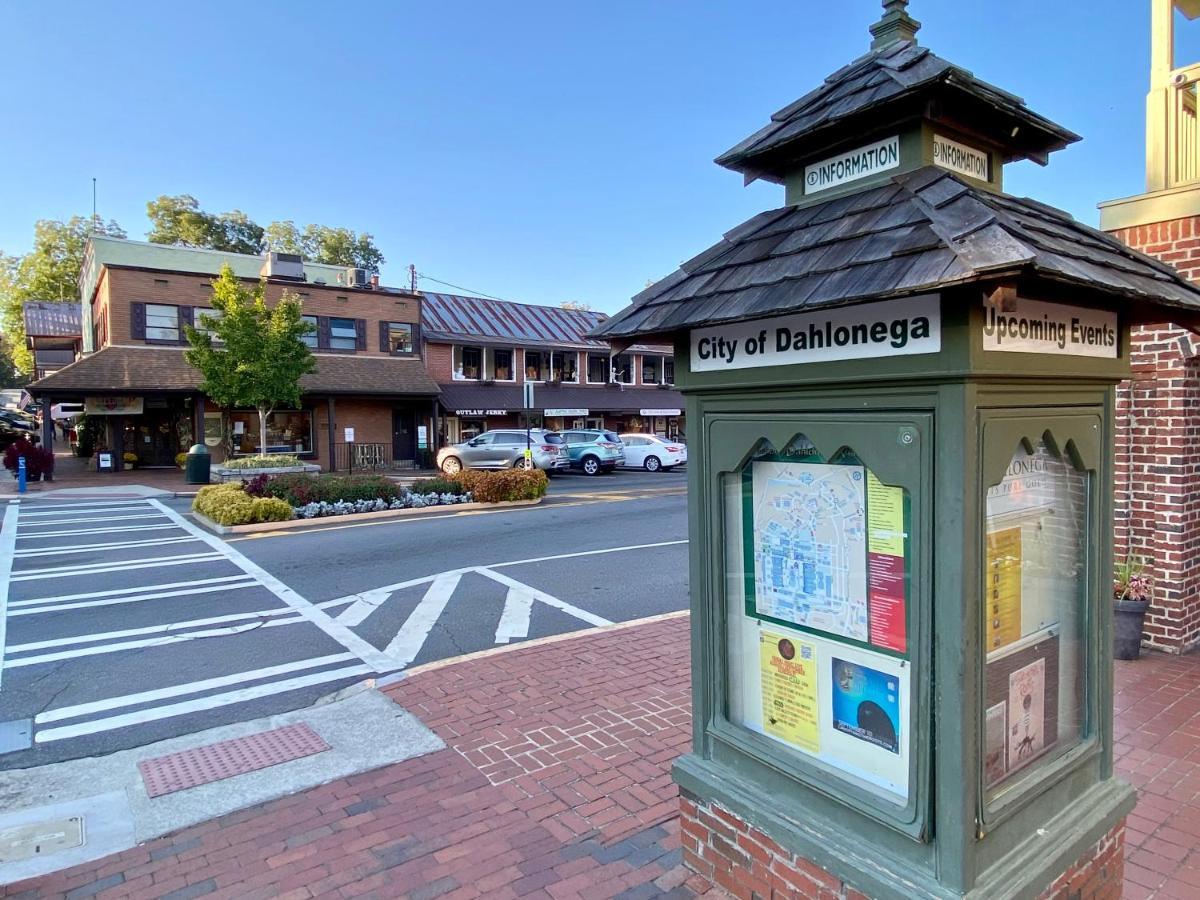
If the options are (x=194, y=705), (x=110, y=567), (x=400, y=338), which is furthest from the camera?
(x=400, y=338)

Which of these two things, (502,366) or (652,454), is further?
(502,366)

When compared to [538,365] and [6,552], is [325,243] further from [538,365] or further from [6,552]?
[6,552]

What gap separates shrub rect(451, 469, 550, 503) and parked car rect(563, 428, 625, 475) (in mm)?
8503

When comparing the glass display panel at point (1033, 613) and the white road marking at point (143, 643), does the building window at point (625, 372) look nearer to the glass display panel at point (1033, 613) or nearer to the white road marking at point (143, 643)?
the white road marking at point (143, 643)

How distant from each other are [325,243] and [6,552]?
178ft

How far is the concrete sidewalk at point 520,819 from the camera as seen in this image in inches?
128

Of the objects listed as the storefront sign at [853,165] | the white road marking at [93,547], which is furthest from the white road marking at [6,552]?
the storefront sign at [853,165]

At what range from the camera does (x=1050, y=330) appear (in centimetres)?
251

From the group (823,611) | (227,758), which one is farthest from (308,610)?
(823,611)

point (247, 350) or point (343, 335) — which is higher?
point (343, 335)

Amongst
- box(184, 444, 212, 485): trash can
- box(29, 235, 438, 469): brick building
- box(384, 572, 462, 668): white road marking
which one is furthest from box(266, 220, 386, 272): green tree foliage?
box(384, 572, 462, 668): white road marking

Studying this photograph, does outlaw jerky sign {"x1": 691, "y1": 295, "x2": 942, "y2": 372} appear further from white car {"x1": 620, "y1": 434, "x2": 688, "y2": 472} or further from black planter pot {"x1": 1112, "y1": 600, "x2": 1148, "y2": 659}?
white car {"x1": 620, "y1": 434, "x2": 688, "y2": 472}

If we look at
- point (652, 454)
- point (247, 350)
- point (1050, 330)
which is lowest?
point (652, 454)

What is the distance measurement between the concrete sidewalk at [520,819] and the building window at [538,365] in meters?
30.9
